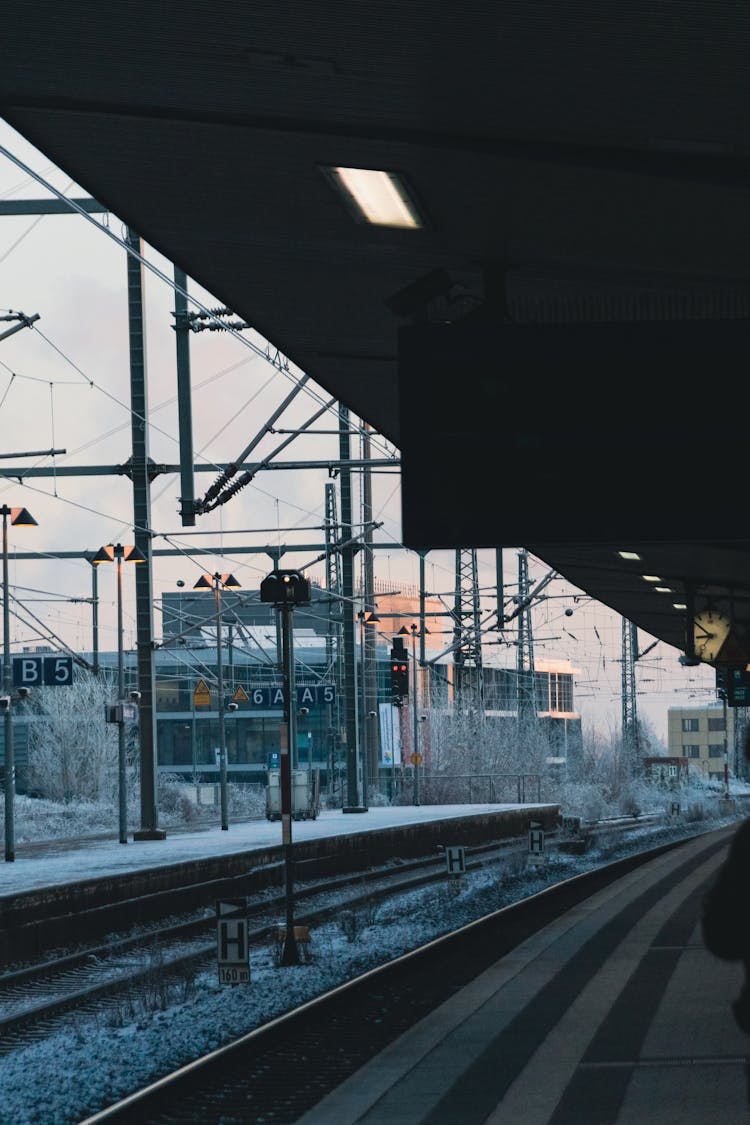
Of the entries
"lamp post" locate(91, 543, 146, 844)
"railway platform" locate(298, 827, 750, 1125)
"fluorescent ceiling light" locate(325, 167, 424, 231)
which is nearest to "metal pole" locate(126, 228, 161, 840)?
"lamp post" locate(91, 543, 146, 844)

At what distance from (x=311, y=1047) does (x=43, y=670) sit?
19.8 meters

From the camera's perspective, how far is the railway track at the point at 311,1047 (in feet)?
32.9

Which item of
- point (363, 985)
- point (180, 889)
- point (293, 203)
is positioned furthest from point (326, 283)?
point (180, 889)

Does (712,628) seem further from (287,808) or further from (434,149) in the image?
(434,149)

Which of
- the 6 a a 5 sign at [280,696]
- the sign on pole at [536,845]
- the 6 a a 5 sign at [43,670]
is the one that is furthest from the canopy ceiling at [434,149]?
the 6 a a 5 sign at [280,696]

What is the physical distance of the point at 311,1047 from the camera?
12188 mm

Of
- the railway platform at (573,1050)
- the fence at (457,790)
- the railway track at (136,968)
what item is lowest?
the fence at (457,790)

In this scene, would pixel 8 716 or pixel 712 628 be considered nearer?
pixel 8 716

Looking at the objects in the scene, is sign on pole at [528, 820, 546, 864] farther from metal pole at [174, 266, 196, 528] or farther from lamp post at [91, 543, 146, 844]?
metal pole at [174, 266, 196, 528]

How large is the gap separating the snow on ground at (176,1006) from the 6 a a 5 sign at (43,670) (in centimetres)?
343

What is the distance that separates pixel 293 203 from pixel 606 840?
3642 centimetres

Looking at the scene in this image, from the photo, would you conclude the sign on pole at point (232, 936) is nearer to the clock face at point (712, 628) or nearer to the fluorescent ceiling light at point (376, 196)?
the fluorescent ceiling light at point (376, 196)

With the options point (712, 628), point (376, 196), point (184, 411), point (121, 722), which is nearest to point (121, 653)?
point (121, 722)

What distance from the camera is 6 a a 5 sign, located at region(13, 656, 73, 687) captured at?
1207 inches
